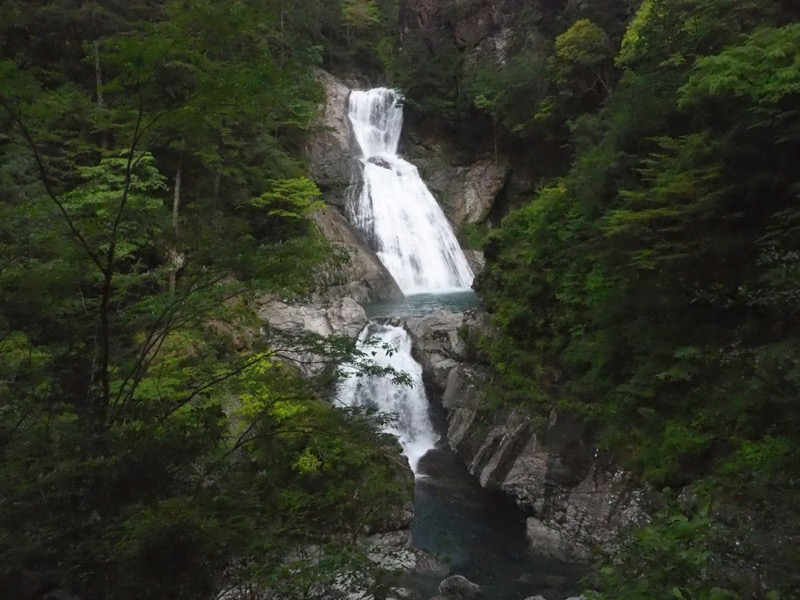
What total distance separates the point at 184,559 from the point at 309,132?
2051cm

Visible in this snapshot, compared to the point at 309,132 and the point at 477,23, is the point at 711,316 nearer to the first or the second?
the point at 309,132

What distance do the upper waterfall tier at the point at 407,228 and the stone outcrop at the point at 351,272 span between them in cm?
95

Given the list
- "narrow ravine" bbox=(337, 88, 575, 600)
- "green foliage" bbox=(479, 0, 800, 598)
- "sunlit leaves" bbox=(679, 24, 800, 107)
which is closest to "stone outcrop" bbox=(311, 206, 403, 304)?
"narrow ravine" bbox=(337, 88, 575, 600)

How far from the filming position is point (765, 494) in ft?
14.6

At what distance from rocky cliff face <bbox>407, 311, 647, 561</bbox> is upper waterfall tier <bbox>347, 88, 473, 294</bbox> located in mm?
8987

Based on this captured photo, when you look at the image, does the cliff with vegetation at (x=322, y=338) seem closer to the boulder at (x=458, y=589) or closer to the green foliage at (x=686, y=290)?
the green foliage at (x=686, y=290)

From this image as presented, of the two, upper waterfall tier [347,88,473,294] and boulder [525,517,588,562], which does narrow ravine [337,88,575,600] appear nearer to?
upper waterfall tier [347,88,473,294]

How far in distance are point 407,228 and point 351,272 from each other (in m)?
4.45

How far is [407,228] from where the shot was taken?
22234 mm

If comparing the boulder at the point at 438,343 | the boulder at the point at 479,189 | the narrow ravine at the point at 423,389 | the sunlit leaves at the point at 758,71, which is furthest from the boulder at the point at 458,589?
the boulder at the point at 479,189

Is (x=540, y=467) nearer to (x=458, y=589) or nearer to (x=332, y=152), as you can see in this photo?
(x=458, y=589)

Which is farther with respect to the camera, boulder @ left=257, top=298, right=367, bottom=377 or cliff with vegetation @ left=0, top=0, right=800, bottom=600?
boulder @ left=257, top=298, right=367, bottom=377

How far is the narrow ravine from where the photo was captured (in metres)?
7.62

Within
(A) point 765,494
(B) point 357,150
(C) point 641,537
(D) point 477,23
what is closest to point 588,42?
(D) point 477,23
